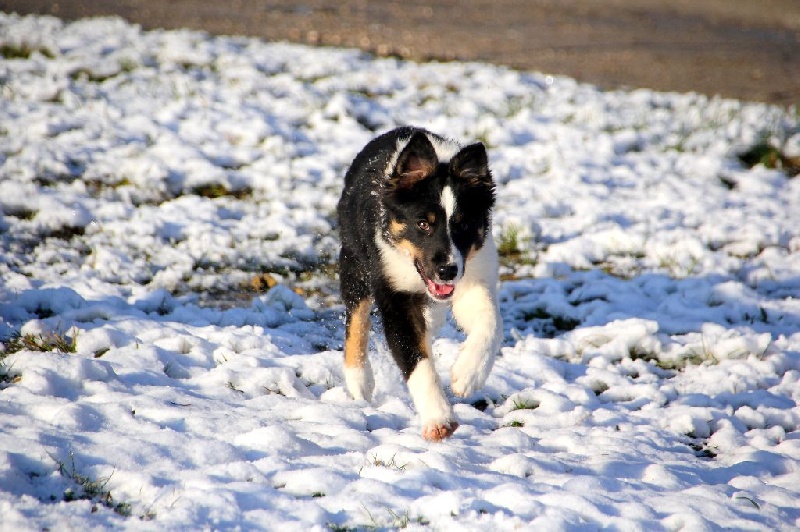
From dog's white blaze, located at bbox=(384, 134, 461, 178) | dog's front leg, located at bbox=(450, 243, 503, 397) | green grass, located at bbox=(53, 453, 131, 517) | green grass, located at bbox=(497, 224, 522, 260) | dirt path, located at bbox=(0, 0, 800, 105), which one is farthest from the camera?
dirt path, located at bbox=(0, 0, 800, 105)

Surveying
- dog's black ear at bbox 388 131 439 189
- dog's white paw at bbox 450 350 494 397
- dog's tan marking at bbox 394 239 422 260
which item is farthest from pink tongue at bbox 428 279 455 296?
dog's black ear at bbox 388 131 439 189

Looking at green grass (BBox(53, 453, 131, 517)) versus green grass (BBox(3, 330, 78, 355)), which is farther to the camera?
green grass (BBox(3, 330, 78, 355))

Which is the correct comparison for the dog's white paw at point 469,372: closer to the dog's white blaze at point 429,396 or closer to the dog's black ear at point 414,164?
the dog's white blaze at point 429,396

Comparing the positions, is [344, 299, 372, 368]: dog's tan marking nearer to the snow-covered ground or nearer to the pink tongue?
the snow-covered ground

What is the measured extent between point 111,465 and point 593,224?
4.71 metres

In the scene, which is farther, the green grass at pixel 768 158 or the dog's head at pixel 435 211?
the green grass at pixel 768 158

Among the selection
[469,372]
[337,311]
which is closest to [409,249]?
[469,372]

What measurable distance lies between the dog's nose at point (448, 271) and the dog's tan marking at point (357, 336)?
34.3 inches

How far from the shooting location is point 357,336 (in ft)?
14.5

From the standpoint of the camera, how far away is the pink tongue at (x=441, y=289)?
3.75 meters

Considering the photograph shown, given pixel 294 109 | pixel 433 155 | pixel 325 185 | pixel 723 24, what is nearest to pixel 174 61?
pixel 294 109

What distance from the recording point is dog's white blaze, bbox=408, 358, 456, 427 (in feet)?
11.6

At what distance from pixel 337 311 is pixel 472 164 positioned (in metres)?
1.79

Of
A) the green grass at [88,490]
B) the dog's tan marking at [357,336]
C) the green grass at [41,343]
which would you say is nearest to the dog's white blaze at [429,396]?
the dog's tan marking at [357,336]
